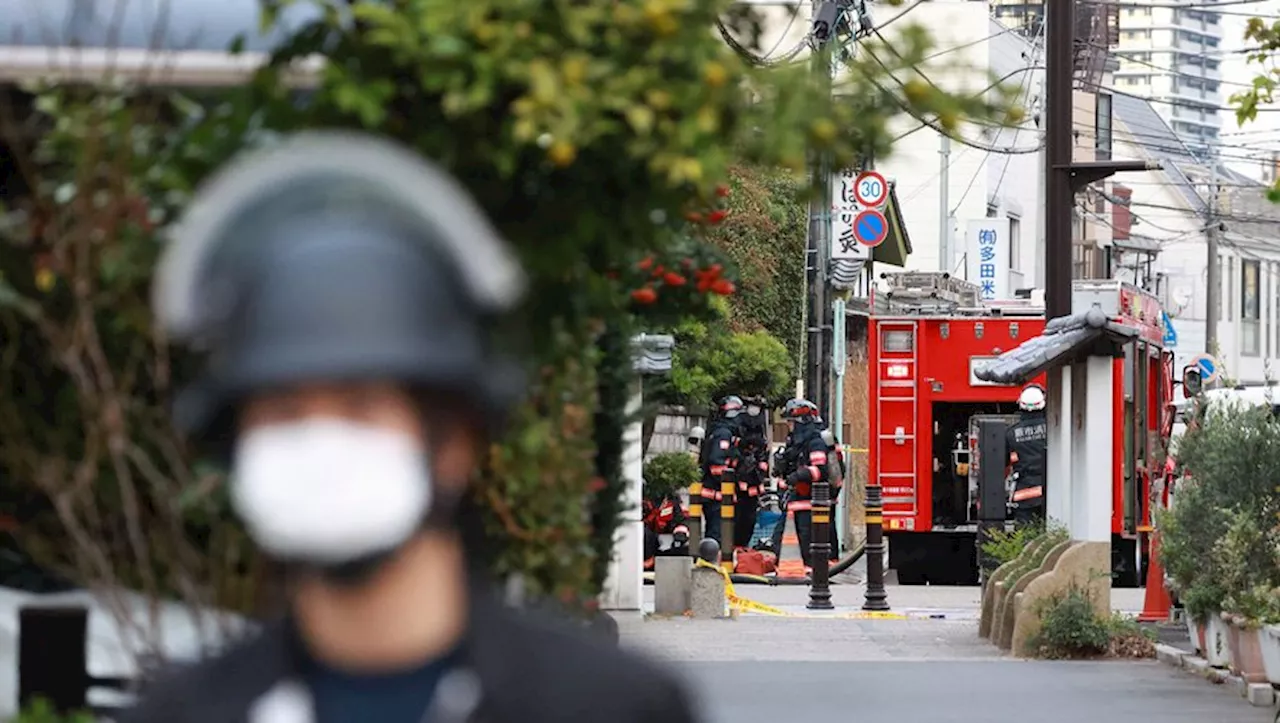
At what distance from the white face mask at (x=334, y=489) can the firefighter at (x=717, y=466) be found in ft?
80.2

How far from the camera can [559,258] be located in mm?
3412

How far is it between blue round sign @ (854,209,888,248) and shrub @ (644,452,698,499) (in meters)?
5.20

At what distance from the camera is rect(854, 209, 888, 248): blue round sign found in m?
33.5

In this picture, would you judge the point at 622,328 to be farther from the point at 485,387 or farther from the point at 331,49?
the point at 485,387

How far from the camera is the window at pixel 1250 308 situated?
98875 millimetres

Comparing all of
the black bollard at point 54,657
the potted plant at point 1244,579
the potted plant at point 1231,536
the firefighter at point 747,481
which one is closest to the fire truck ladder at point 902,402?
the firefighter at point 747,481

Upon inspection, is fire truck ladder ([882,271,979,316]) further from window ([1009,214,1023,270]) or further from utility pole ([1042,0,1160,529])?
window ([1009,214,1023,270])

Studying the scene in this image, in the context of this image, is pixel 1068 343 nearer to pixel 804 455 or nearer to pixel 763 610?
pixel 763 610

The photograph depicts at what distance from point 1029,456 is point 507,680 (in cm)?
2214

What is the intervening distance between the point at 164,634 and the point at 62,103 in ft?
3.17

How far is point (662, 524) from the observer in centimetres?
2778

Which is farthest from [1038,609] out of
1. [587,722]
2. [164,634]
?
[587,722]

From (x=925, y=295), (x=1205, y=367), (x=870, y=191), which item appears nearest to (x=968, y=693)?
(x=925, y=295)

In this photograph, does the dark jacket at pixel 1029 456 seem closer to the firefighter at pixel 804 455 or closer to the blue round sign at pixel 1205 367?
the blue round sign at pixel 1205 367
